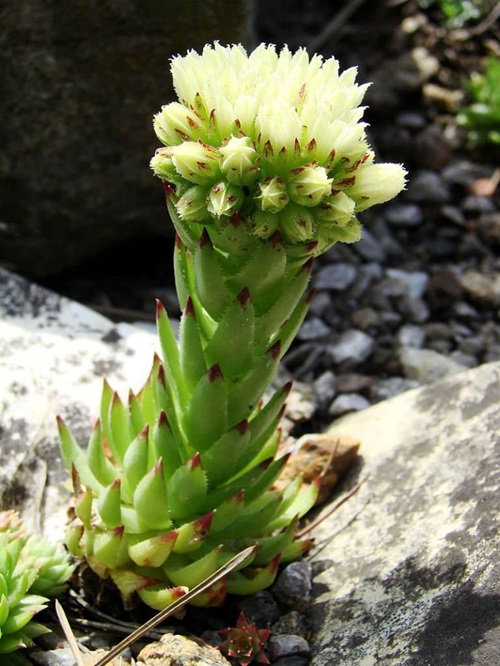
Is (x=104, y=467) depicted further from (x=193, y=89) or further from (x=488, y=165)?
(x=488, y=165)

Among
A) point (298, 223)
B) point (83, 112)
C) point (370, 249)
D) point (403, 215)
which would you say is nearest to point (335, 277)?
point (370, 249)

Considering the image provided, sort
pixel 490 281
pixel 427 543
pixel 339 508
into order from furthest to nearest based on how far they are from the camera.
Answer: pixel 490 281 → pixel 339 508 → pixel 427 543

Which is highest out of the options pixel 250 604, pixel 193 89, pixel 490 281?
pixel 193 89

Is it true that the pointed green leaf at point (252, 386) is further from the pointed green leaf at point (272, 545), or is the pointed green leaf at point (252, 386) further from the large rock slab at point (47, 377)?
the large rock slab at point (47, 377)

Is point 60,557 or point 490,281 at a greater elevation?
point 490,281

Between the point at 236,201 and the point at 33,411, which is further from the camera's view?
the point at 33,411

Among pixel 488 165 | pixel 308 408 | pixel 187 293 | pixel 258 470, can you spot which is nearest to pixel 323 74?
pixel 187 293
